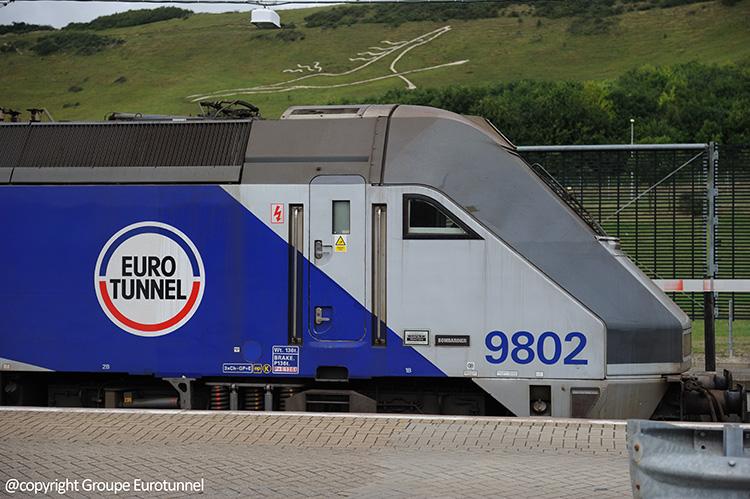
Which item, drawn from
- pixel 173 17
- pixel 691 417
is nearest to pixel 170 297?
pixel 691 417

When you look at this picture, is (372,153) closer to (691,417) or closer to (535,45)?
(691,417)

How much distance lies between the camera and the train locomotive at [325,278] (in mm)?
10930

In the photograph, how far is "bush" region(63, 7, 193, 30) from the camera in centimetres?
11031

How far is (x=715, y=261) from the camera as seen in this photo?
15.1 meters

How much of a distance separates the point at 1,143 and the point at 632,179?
26.7 ft

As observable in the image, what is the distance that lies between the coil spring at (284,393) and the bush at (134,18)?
99955mm

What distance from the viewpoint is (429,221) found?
11.1 m

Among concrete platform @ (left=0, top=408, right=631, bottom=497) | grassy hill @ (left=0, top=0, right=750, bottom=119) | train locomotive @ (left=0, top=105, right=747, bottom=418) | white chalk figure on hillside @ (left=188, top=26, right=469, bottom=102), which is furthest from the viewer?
white chalk figure on hillside @ (left=188, top=26, right=469, bottom=102)

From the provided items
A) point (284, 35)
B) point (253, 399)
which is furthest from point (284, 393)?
point (284, 35)

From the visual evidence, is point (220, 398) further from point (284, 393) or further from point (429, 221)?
point (429, 221)

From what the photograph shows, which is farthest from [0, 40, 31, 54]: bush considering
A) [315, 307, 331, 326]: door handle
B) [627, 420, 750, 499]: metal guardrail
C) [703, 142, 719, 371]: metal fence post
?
[627, 420, 750, 499]: metal guardrail

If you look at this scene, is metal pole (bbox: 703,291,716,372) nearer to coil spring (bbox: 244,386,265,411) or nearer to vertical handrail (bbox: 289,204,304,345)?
vertical handrail (bbox: 289,204,304,345)

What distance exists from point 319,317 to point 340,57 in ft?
312

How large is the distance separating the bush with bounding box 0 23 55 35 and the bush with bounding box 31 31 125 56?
2639 millimetres
